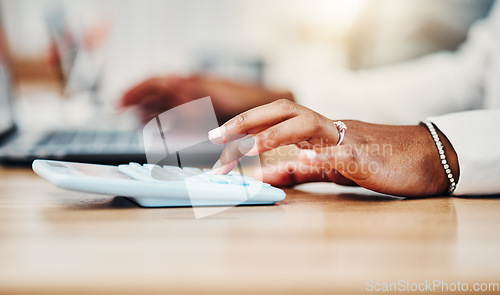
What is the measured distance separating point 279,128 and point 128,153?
34 cm

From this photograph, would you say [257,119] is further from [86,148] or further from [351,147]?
[86,148]

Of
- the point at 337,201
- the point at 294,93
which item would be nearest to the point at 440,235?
the point at 337,201

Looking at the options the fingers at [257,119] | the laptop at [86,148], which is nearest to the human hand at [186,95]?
the laptop at [86,148]

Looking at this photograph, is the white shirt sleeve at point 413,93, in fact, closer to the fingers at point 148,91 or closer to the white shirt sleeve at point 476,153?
the fingers at point 148,91

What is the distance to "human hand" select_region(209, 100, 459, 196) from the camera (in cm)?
44

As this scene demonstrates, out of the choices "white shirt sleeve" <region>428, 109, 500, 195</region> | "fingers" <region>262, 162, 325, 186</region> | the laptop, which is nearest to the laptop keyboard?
the laptop

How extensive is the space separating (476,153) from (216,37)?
4.18ft

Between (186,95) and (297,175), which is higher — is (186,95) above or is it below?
above

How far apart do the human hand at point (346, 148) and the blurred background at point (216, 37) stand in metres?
1.14

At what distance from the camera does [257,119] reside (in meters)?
0.45

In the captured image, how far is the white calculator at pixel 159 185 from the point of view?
350 millimetres

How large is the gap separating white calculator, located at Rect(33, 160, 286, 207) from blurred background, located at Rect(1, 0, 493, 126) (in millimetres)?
1139

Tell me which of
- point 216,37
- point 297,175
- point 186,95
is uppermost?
point 216,37

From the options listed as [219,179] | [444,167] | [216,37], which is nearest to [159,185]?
[219,179]
